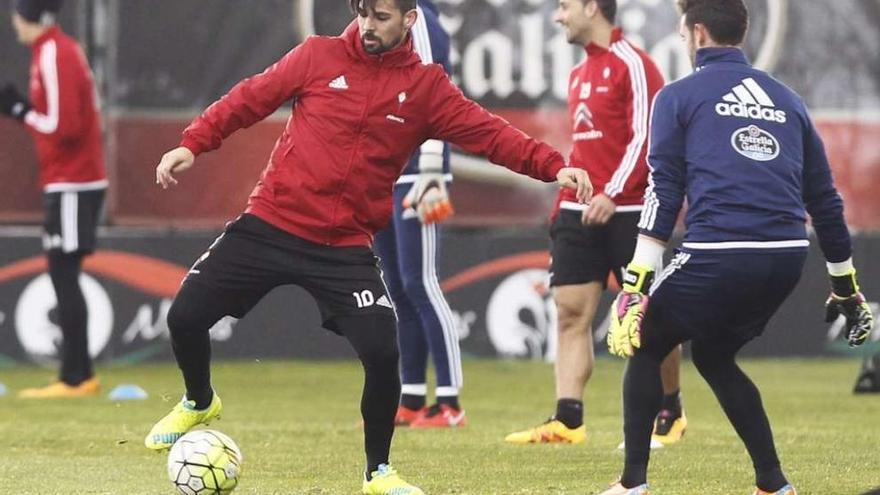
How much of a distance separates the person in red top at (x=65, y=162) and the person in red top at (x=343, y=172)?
4.88 m

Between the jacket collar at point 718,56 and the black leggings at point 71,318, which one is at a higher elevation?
the jacket collar at point 718,56

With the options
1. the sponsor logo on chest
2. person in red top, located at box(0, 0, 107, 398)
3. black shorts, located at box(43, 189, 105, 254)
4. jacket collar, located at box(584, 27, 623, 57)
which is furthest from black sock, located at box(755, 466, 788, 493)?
black shorts, located at box(43, 189, 105, 254)

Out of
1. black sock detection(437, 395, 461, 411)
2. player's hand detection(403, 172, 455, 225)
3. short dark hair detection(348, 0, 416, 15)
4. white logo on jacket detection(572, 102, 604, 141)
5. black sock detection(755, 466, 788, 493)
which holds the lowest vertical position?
black sock detection(437, 395, 461, 411)

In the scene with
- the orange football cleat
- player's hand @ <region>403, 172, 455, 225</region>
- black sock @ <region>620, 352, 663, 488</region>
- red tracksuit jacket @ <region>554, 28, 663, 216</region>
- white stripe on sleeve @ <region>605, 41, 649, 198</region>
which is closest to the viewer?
black sock @ <region>620, 352, 663, 488</region>

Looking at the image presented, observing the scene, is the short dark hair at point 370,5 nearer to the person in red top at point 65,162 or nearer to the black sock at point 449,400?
the black sock at point 449,400

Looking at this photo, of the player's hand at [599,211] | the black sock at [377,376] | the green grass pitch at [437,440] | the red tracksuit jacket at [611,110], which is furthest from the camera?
the red tracksuit jacket at [611,110]

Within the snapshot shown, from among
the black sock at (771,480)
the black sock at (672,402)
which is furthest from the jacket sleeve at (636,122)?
the black sock at (771,480)

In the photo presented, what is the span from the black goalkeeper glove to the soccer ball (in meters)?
5.67

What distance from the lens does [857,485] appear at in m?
7.26

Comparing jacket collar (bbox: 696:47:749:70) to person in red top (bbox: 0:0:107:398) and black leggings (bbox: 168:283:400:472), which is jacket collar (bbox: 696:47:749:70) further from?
person in red top (bbox: 0:0:107:398)

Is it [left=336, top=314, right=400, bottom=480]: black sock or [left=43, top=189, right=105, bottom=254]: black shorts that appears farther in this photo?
[left=43, top=189, right=105, bottom=254]: black shorts

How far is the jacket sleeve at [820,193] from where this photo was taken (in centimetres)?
675

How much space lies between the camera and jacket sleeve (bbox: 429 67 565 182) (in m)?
7.00

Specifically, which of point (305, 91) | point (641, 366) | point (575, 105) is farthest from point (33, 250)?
point (641, 366)
